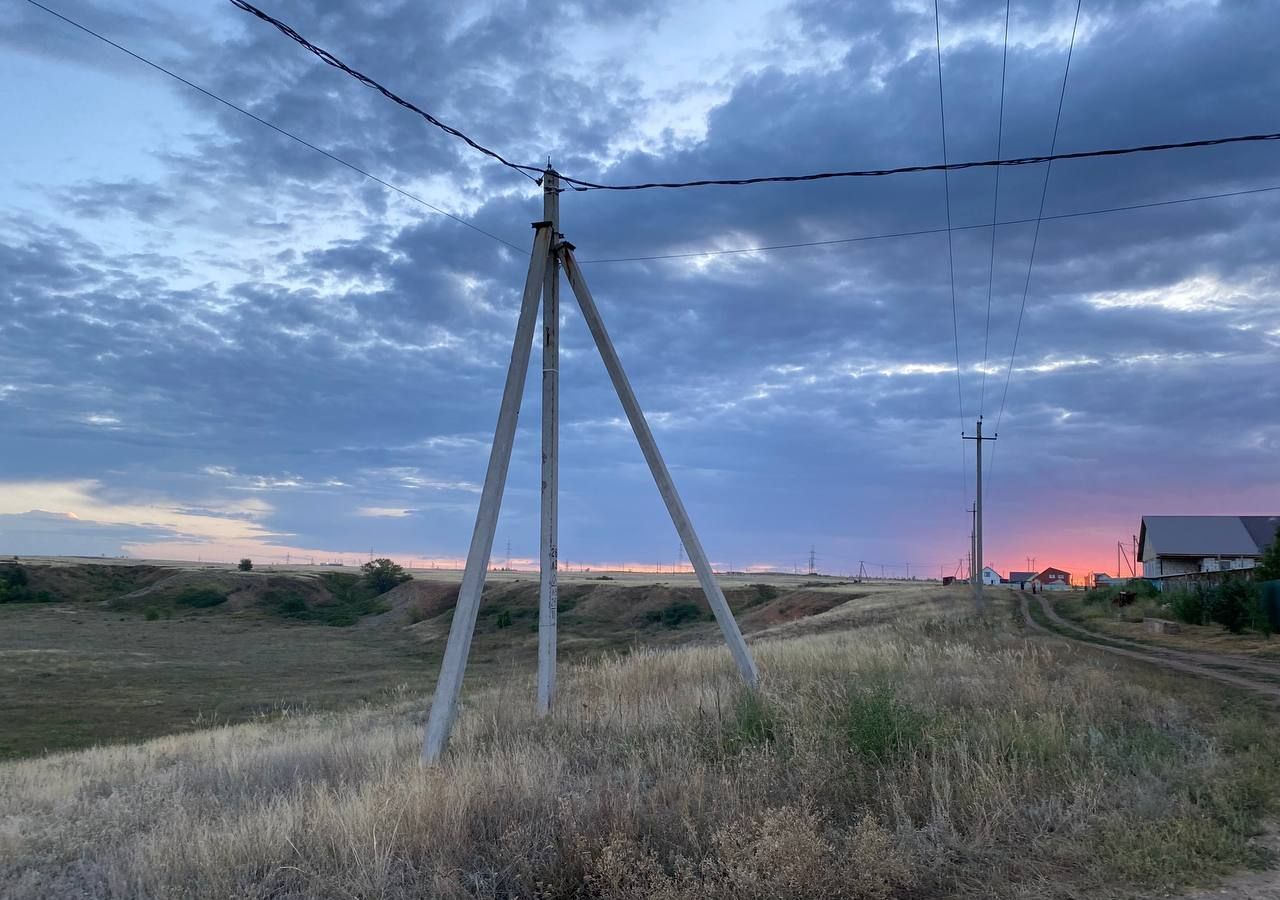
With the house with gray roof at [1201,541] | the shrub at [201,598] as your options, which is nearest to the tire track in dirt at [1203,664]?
the house with gray roof at [1201,541]

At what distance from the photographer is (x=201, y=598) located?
83375mm

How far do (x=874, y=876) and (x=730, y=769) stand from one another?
2295mm

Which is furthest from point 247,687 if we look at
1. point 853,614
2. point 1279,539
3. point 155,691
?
point 1279,539

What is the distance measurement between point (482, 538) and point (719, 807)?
4760 mm

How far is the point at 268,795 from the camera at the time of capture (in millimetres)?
7988

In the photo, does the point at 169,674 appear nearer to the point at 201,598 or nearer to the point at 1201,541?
the point at 201,598

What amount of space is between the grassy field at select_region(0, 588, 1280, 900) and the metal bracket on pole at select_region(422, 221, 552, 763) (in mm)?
487

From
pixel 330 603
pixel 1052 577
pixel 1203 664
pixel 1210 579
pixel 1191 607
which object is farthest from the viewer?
pixel 1052 577

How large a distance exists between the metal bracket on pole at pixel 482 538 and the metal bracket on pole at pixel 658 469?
80 centimetres

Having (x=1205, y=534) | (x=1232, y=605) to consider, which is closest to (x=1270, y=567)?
(x=1232, y=605)

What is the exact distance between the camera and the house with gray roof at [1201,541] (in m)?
69.9

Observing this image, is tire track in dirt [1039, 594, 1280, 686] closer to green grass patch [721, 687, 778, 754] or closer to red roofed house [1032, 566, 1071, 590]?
green grass patch [721, 687, 778, 754]

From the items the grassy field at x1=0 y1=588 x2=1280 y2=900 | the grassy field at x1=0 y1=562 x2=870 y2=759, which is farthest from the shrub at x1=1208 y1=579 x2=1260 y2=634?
the grassy field at x1=0 y1=588 x2=1280 y2=900

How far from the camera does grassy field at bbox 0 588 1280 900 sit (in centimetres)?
498
